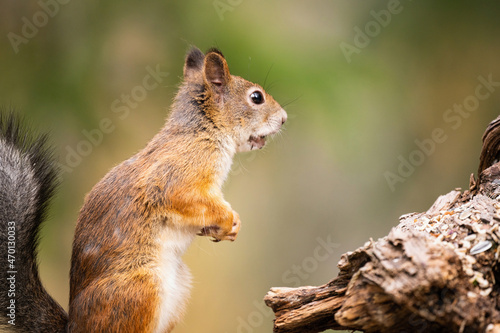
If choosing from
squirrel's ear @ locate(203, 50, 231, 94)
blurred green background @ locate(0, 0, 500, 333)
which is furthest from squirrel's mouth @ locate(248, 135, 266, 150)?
blurred green background @ locate(0, 0, 500, 333)

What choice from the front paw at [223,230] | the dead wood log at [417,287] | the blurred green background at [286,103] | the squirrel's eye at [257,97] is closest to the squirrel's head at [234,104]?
the squirrel's eye at [257,97]

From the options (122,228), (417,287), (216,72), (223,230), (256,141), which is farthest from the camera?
(256,141)

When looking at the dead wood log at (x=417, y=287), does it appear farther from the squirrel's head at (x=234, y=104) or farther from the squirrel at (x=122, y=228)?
the squirrel's head at (x=234, y=104)

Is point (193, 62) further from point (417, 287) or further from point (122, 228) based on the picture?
point (417, 287)

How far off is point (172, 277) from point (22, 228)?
2.24ft

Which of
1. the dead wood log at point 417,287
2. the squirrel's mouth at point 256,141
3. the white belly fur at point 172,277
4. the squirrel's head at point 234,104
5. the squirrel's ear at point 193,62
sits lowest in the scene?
the dead wood log at point 417,287

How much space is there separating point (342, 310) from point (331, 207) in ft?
7.74

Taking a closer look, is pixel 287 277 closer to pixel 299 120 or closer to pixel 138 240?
pixel 299 120

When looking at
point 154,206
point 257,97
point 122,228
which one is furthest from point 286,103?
point 122,228

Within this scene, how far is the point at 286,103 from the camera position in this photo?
379 cm

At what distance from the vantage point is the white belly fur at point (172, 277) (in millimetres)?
2109

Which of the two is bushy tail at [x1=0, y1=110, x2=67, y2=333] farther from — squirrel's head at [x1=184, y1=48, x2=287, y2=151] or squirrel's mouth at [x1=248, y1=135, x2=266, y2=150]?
squirrel's mouth at [x1=248, y1=135, x2=266, y2=150]

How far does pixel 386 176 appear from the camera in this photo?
13.1 ft

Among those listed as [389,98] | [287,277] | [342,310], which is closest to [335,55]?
[389,98]
